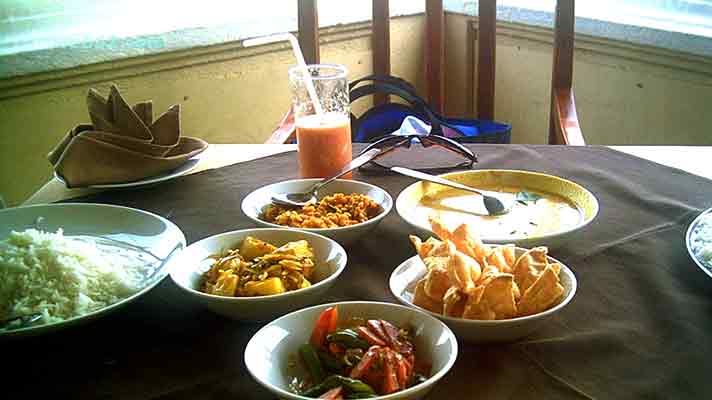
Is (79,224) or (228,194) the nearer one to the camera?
(79,224)

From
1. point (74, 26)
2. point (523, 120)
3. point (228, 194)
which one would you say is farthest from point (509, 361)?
point (523, 120)

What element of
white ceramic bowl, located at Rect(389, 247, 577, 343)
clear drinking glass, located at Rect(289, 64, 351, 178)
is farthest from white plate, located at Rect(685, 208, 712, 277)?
clear drinking glass, located at Rect(289, 64, 351, 178)

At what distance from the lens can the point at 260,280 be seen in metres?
0.78

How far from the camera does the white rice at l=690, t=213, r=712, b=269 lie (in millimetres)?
853

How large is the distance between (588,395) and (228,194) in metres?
0.75

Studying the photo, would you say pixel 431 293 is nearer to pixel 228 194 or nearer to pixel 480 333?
pixel 480 333

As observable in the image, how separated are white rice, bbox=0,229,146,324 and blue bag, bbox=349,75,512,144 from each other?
2.83 ft

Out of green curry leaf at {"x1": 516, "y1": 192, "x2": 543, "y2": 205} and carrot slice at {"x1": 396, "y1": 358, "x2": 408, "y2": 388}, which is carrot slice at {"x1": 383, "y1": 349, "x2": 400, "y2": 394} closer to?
carrot slice at {"x1": 396, "y1": 358, "x2": 408, "y2": 388}

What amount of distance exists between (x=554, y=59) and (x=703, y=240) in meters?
0.93

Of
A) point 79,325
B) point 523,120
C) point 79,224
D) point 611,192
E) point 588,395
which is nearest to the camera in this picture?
point 588,395

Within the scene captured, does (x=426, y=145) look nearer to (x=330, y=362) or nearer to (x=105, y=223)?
(x=105, y=223)

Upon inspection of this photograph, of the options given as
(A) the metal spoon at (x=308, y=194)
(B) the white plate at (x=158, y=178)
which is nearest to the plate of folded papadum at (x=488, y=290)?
(A) the metal spoon at (x=308, y=194)

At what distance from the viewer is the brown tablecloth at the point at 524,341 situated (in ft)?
2.25

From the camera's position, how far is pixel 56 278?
0.82 metres
